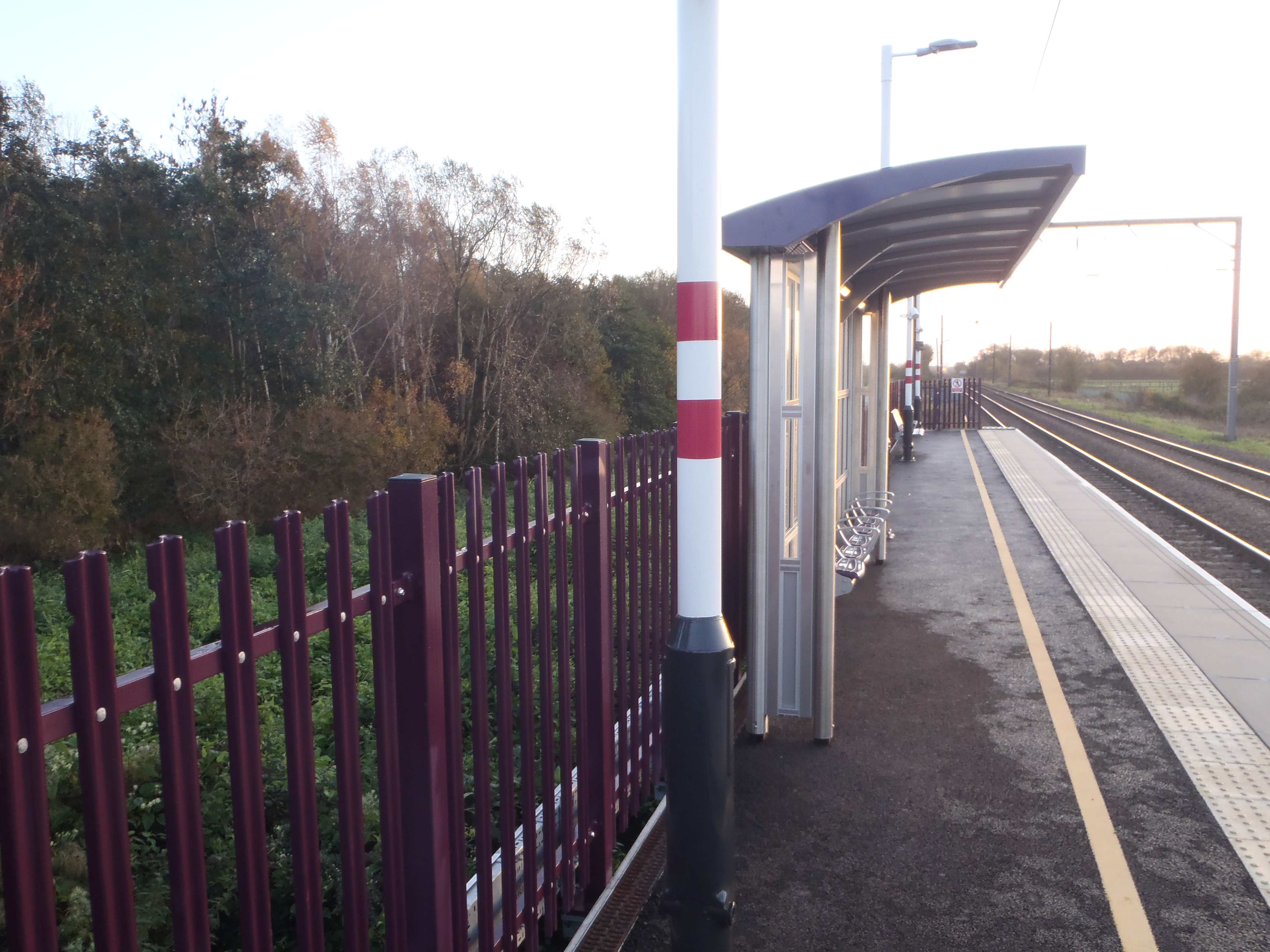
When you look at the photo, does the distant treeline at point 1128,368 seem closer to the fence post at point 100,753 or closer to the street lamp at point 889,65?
the street lamp at point 889,65

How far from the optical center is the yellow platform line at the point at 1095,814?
3.32 meters

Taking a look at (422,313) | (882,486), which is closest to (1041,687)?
(882,486)

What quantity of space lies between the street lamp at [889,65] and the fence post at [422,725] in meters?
12.4

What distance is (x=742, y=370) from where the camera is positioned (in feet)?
152

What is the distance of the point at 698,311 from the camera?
2.89 metres

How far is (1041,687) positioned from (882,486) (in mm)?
4486

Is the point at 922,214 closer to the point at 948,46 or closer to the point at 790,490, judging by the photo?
the point at 790,490

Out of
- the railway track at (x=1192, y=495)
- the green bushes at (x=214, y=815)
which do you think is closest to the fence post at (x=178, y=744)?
the green bushes at (x=214, y=815)

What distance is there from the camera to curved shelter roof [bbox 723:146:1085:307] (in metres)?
4.57

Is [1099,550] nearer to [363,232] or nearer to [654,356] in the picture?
[363,232]

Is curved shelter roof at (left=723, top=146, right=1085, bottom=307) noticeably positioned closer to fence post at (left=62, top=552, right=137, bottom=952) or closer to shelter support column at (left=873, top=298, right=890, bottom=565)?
shelter support column at (left=873, top=298, right=890, bottom=565)

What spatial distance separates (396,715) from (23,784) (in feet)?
3.24

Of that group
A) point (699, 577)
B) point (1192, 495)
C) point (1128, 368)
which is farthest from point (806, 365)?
point (1128, 368)

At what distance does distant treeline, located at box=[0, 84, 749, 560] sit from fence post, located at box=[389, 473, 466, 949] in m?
24.4
